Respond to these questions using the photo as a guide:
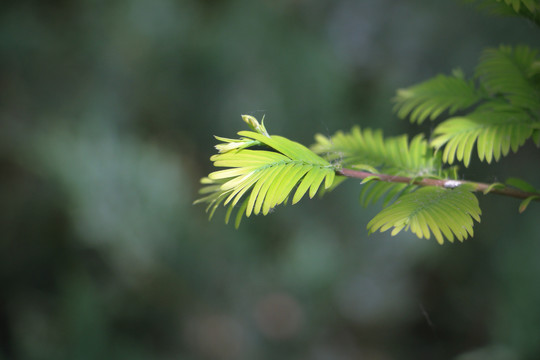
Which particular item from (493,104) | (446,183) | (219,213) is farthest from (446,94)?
(219,213)

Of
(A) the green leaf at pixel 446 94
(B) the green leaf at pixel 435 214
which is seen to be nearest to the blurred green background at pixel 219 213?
(A) the green leaf at pixel 446 94

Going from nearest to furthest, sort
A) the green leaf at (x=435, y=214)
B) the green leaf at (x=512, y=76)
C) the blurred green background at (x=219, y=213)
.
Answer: the green leaf at (x=435, y=214), the green leaf at (x=512, y=76), the blurred green background at (x=219, y=213)

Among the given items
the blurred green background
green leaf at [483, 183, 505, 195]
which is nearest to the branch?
green leaf at [483, 183, 505, 195]

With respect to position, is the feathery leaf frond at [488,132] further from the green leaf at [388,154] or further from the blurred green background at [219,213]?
the blurred green background at [219,213]

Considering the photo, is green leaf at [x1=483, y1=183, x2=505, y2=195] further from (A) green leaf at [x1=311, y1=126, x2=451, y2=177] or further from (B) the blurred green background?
(B) the blurred green background

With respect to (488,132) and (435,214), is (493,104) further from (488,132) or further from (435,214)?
(435,214)
